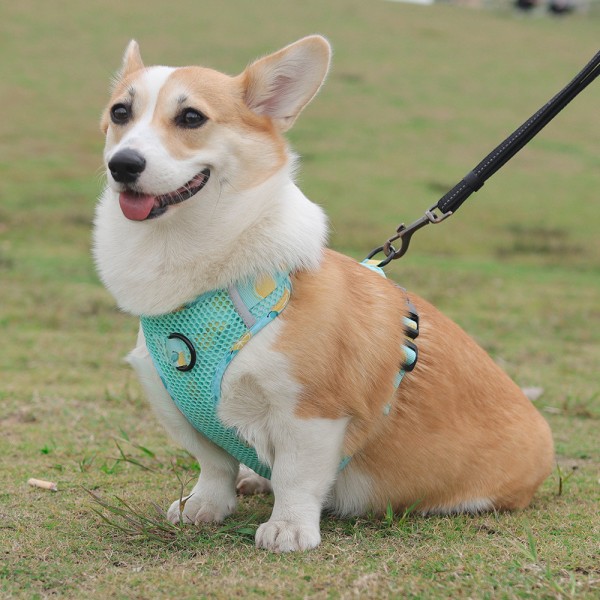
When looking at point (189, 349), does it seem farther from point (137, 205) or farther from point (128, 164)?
point (128, 164)

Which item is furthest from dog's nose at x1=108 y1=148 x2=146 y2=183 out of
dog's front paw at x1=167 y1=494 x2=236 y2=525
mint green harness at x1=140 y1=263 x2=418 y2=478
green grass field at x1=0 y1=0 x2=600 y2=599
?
dog's front paw at x1=167 y1=494 x2=236 y2=525

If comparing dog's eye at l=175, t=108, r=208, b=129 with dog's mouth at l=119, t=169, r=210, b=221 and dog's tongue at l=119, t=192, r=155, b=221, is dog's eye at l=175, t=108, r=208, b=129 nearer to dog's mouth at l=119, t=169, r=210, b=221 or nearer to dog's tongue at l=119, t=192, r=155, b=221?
dog's mouth at l=119, t=169, r=210, b=221

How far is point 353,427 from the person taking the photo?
2.99 meters

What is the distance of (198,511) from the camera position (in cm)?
314

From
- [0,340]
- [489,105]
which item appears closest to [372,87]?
[489,105]

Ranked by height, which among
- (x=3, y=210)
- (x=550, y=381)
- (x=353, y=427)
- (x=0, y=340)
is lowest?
(x=3, y=210)

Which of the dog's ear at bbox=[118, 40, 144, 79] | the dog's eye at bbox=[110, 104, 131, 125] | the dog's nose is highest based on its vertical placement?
the dog's ear at bbox=[118, 40, 144, 79]

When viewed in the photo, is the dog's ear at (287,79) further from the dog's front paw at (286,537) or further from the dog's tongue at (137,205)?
the dog's front paw at (286,537)

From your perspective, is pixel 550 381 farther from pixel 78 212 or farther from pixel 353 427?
pixel 78 212

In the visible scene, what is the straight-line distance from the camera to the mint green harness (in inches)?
109

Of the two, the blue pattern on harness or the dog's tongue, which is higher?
the dog's tongue

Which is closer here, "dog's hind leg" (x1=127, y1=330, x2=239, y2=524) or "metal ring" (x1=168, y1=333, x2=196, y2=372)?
"metal ring" (x1=168, y1=333, x2=196, y2=372)

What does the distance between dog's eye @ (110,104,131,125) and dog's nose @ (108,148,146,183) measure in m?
0.31

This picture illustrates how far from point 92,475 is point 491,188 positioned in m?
11.9
